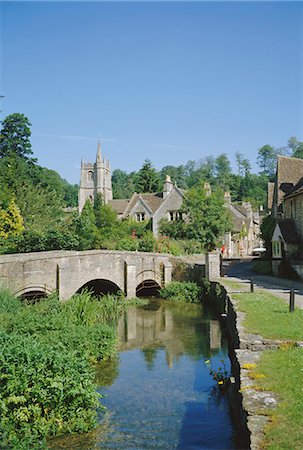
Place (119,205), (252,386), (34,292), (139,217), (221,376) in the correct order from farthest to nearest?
(119,205) → (139,217) → (34,292) → (221,376) → (252,386)

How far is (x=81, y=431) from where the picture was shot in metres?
9.45

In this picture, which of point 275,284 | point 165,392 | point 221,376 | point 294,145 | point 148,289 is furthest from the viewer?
point 294,145

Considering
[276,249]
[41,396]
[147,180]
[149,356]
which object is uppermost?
[147,180]

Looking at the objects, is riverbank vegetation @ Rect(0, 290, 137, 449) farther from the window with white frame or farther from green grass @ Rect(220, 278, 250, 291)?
the window with white frame

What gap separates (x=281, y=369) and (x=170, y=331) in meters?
11.3

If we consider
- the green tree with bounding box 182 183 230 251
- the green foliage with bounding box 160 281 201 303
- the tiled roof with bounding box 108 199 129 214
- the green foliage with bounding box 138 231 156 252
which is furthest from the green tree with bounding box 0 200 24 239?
the tiled roof with bounding box 108 199 129 214

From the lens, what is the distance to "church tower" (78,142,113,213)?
75500 mm

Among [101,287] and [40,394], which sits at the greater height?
[40,394]

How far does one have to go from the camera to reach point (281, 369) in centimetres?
904

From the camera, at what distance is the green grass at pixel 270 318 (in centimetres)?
1171

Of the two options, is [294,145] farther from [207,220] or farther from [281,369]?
[281,369]

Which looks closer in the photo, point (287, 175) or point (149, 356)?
point (149, 356)

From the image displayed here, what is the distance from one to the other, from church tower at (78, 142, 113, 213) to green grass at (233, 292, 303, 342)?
194 feet

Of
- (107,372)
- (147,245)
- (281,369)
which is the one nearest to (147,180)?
(147,245)
